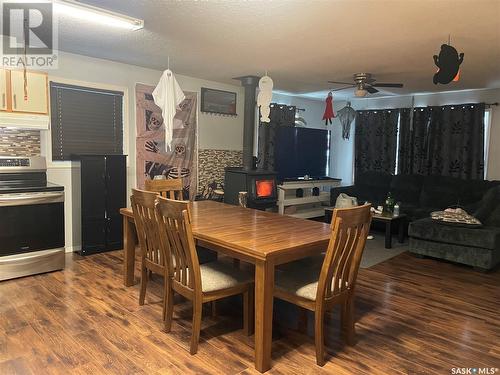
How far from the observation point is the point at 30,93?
12.3 ft

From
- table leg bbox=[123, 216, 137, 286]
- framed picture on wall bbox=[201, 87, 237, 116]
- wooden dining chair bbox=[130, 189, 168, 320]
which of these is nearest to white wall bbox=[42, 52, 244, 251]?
framed picture on wall bbox=[201, 87, 237, 116]

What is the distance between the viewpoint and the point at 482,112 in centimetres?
589

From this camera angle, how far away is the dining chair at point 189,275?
2232 millimetres

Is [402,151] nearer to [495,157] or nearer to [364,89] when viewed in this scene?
[495,157]

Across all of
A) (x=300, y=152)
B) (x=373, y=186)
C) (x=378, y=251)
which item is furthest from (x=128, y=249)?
(x=373, y=186)

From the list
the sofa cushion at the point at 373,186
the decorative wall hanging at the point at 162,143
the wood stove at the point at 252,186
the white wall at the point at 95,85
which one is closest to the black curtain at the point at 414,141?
the sofa cushion at the point at 373,186

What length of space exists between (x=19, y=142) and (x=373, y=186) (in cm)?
554

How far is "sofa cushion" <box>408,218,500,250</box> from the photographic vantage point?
4.11 m

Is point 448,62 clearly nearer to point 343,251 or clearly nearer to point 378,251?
point 343,251

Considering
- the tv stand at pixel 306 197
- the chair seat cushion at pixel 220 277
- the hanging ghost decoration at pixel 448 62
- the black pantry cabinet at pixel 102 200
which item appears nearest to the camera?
the chair seat cushion at pixel 220 277

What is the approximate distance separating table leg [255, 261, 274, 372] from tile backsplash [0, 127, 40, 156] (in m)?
3.33

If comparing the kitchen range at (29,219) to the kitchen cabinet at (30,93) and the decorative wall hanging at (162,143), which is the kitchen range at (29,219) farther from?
the decorative wall hanging at (162,143)

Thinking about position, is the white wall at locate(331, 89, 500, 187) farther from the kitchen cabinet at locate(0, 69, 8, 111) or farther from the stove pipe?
the kitchen cabinet at locate(0, 69, 8, 111)

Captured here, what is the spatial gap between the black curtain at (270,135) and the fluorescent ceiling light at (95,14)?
3536 mm
